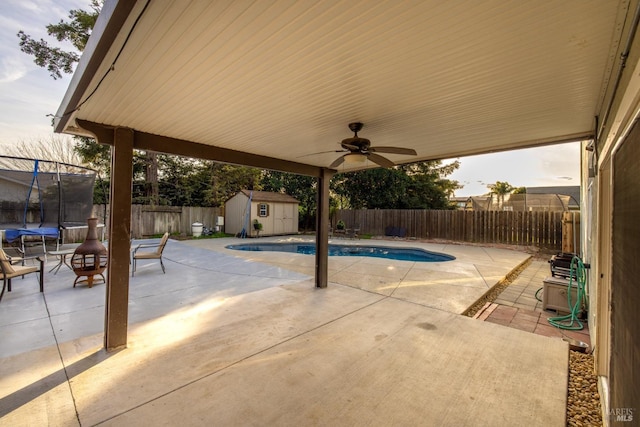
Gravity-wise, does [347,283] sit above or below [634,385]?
below

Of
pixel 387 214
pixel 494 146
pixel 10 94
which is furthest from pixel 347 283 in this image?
pixel 10 94

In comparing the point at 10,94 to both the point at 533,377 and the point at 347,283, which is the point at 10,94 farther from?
the point at 533,377

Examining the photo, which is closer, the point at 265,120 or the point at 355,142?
the point at 265,120

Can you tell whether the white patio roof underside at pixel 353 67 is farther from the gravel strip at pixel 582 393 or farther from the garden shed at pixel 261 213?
the garden shed at pixel 261 213

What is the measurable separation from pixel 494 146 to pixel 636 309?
305cm

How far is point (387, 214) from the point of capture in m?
13.8

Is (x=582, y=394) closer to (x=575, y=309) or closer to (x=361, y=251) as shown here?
(x=575, y=309)

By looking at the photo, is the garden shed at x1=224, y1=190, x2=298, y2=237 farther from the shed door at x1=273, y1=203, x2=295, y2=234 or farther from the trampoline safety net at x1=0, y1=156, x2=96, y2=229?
the trampoline safety net at x1=0, y1=156, x2=96, y2=229

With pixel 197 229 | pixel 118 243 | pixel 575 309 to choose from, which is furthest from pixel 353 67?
pixel 197 229

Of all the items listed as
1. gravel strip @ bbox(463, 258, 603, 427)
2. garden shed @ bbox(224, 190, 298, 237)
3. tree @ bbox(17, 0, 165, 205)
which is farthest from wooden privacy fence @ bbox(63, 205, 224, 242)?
gravel strip @ bbox(463, 258, 603, 427)

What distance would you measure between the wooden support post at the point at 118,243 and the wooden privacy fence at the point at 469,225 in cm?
1114

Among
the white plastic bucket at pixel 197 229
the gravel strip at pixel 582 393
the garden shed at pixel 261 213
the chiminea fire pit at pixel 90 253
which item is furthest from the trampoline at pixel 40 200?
the gravel strip at pixel 582 393

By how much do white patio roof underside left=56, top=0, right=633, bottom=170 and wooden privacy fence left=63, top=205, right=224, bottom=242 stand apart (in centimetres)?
1039

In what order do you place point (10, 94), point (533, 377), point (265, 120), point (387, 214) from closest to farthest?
point (533, 377), point (265, 120), point (10, 94), point (387, 214)
